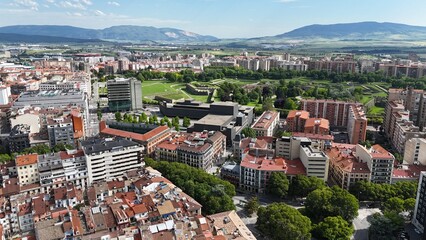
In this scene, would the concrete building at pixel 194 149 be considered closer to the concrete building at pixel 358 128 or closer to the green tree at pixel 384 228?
the green tree at pixel 384 228

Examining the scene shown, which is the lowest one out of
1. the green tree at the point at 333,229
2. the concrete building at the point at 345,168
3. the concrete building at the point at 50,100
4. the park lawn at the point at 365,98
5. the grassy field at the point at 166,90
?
the green tree at the point at 333,229

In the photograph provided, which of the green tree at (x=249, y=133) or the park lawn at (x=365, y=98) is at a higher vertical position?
the park lawn at (x=365, y=98)

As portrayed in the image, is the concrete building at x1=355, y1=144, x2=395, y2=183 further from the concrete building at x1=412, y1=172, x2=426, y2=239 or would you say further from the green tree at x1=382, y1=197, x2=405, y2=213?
the concrete building at x1=412, y1=172, x2=426, y2=239

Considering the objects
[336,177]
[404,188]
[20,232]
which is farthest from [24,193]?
[404,188]

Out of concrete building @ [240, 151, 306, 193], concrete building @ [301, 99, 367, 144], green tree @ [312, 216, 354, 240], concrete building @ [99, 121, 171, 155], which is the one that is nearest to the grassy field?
concrete building @ [301, 99, 367, 144]

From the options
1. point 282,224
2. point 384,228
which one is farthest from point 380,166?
point 282,224

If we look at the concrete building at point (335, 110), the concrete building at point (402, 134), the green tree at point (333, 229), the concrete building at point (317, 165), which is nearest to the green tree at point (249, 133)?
the concrete building at point (317, 165)

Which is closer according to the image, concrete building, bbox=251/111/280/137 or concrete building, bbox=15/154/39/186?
concrete building, bbox=15/154/39/186
